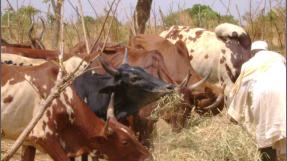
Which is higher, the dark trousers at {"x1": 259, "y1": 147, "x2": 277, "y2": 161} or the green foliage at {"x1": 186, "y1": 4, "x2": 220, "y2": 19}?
the green foliage at {"x1": 186, "y1": 4, "x2": 220, "y2": 19}

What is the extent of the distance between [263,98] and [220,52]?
164 inches

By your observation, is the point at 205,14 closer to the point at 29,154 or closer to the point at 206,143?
the point at 206,143

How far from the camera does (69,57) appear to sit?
613 centimetres

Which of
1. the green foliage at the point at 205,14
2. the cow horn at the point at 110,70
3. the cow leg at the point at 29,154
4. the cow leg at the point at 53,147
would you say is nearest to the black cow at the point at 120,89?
the cow horn at the point at 110,70

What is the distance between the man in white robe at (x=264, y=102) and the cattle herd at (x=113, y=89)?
2.13 ft

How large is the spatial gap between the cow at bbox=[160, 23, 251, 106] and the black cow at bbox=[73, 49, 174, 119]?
8.48ft

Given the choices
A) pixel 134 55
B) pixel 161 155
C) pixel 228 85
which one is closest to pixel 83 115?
pixel 161 155

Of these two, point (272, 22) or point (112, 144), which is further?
point (272, 22)

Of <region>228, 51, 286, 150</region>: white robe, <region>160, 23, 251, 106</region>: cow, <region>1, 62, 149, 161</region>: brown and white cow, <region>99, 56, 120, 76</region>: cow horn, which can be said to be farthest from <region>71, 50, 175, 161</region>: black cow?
<region>160, 23, 251, 106</region>: cow

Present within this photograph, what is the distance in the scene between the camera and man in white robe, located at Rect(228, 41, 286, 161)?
4.62m

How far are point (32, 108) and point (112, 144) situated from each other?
2.25ft

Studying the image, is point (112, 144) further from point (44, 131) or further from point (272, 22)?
point (272, 22)

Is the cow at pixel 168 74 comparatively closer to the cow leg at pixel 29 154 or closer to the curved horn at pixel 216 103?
the curved horn at pixel 216 103

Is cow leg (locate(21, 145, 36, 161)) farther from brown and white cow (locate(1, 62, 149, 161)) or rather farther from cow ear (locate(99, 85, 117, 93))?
cow ear (locate(99, 85, 117, 93))
